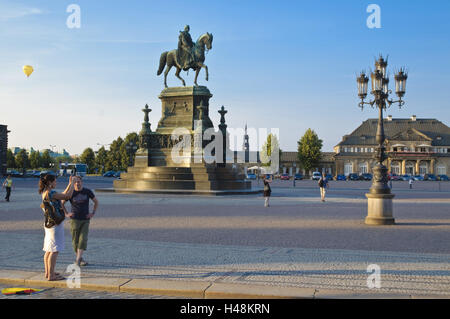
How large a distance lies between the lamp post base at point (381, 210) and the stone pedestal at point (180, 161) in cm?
1490

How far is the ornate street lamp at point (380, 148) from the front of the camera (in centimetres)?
1493

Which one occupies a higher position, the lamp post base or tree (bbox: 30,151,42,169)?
tree (bbox: 30,151,42,169)

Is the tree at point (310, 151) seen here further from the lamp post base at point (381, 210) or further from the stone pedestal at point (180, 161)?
the lamp post base at point (381, 210)

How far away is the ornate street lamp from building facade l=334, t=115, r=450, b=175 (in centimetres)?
9774

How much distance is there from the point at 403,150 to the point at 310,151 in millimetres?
23831

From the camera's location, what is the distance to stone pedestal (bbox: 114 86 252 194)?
3080 cm

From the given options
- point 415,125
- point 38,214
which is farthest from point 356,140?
point 38,214

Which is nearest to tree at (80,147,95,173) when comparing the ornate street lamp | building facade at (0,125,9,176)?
building facade at (0,125,9,176)

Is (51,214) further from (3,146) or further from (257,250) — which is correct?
(3,146)

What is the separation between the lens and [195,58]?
3500 centimetres

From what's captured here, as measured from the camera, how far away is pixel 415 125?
121m

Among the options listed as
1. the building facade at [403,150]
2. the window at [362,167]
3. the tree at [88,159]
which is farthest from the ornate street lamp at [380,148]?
the tree at [88,159]

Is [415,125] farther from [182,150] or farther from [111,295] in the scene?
[111,295]

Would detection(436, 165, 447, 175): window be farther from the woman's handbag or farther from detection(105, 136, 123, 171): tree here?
the woman's handbag
